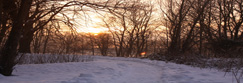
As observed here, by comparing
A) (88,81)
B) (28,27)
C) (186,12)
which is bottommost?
(88,81)

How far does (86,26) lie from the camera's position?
11.6 m

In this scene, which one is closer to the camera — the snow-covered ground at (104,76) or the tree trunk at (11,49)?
the snow-covered ground at (104,76)

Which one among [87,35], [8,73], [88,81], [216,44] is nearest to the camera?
[88,81]

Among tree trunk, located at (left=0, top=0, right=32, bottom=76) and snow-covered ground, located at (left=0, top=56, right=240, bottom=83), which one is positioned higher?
tree trunk, located at (left=0, top=0, right=32, bottom=76)

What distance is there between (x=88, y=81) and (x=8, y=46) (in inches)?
134

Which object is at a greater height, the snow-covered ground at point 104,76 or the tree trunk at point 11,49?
the tree trunk at point 11,49

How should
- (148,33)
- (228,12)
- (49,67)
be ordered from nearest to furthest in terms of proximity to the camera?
(49,67) → (228,12) → (148,33)

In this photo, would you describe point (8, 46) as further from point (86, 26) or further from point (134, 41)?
point (134, 41)

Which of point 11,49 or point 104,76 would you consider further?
point 104,76

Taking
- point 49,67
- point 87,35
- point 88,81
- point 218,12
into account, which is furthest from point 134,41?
point 88,81

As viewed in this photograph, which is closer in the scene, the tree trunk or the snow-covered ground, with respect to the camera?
the snow-covered ground

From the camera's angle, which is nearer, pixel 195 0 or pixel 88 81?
A: pixel 88 81

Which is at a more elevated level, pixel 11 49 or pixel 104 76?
pixel 11 49

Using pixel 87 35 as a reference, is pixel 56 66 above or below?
below
